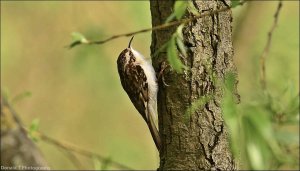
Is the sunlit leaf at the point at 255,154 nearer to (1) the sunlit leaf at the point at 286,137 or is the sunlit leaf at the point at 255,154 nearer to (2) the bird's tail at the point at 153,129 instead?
Result: (1) the sunlit leaf at the point at 286,137

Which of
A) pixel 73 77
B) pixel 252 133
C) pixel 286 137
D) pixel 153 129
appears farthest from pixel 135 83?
pixel 73 77

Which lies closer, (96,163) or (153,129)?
(153,129)

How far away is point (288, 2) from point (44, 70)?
7.32 ft

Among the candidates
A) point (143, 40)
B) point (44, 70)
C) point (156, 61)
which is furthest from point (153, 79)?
point (44, 70)

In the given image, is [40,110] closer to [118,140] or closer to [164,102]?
[118,140]

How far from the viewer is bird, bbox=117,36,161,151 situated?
8.92ft

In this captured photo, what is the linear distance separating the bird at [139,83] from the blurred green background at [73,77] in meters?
2.40

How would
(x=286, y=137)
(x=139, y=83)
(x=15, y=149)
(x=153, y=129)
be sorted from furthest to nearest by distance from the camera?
1. (x=139, y=83)
2. (x=153, y=129)
3. (x=15, y=149)
4. (x=286, y=137)

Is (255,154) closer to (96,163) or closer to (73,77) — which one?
(96,163)

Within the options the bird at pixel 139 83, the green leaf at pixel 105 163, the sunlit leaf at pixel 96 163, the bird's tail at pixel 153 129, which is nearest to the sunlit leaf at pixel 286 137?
the bird's tail at pixel 153 129

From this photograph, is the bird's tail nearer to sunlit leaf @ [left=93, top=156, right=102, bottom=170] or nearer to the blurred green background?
sunlit leaf @ [left=93, top=156, right=102, bottom=170]

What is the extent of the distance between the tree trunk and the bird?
1.42ft

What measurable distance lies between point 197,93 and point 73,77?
4133 millimetres

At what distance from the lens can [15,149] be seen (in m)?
2.20
